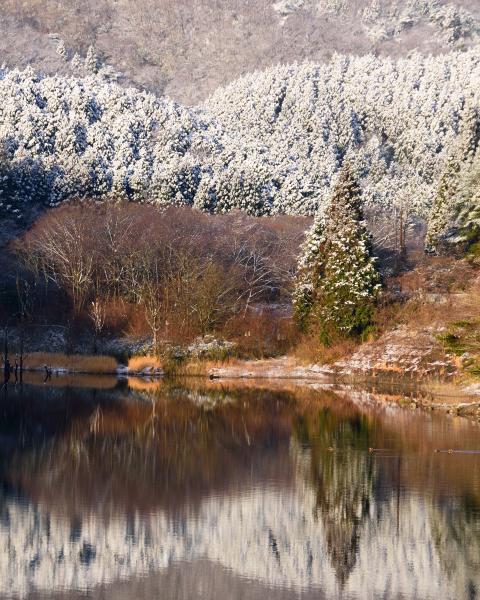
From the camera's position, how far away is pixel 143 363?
6569 centimetres

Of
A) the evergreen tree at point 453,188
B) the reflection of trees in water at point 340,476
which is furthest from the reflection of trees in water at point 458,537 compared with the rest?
the evergreen tree at point 453,188

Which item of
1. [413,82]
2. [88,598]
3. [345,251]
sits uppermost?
[413,82]

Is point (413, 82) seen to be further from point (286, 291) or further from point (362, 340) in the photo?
point (362, 340)

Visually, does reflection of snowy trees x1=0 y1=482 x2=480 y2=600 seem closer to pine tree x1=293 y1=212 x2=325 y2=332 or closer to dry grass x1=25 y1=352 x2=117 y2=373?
pine tree x1=293 y1=212 x2=325 y2=332

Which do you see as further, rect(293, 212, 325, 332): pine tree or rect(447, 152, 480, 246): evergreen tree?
rect(447, 152, 480, 246): evergreen tree

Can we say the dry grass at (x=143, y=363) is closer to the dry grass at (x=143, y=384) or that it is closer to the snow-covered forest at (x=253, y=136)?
the dry grass at (x=143, y=384)

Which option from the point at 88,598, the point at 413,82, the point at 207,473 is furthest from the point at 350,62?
the point at 88,598

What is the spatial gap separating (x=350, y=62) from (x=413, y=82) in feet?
54.7

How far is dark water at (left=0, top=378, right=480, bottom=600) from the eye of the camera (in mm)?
20000

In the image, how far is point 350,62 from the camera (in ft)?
549

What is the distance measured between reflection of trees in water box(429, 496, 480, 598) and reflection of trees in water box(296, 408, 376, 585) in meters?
1.56

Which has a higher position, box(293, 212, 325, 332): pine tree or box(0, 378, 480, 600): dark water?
box(293, 212, 325, 332): pine tree

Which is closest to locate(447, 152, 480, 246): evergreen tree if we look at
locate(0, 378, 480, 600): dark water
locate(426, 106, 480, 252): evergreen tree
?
locate(426, 106, 480, 252): evergreen tree

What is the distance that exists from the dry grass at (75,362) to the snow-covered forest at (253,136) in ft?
106
